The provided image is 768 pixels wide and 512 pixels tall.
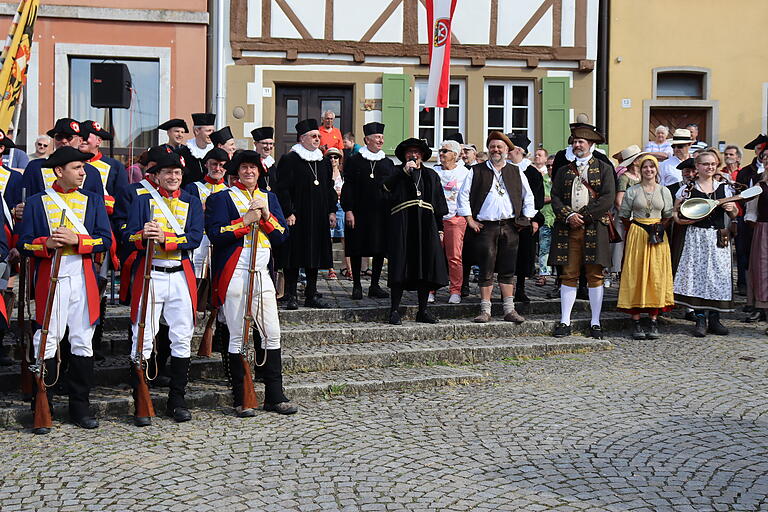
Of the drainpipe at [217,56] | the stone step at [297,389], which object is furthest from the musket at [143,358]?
the drainpipe at [217,56]

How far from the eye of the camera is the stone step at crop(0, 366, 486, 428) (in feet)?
23.2

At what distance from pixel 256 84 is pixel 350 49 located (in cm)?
179

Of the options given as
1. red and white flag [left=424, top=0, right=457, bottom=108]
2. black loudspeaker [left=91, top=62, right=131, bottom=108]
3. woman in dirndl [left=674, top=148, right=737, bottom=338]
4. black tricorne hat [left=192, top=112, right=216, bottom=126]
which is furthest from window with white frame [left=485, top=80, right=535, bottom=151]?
black tricorne hat [left=192, top=112, right=216, bottom=126]

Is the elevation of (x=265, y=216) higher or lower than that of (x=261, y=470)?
higher

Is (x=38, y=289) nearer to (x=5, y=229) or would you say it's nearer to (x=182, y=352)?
(x=5, y=229)

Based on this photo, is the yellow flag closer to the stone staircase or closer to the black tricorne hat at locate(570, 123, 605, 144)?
the stone staircase

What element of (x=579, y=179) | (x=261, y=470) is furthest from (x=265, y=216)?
(x=579, y=179)

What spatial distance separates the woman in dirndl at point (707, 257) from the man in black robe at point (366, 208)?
3277 mm

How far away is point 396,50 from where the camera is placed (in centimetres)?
1750

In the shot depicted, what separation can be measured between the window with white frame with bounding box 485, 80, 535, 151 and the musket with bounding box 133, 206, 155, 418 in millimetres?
11859

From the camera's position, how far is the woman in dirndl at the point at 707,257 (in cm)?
1067

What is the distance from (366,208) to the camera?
430 inches

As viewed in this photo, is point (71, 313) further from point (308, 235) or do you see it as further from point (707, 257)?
point (707, 257)

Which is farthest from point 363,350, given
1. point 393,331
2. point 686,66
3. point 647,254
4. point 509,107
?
point 686,66
